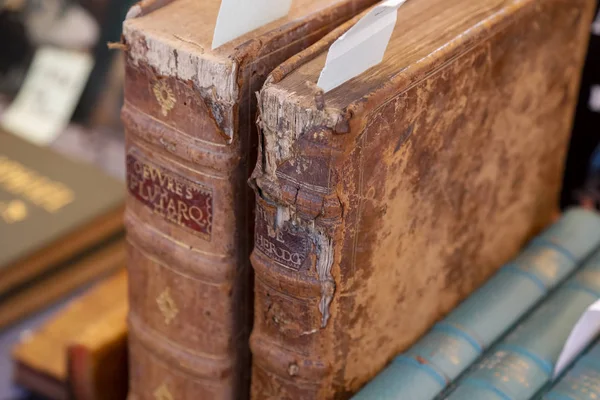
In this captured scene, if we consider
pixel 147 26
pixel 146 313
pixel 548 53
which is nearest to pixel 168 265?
pixel 146 313

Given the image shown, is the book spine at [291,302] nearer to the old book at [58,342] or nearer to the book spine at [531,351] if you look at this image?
the book spine at [531,351]

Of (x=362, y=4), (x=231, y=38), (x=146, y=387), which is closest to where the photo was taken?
(x=231, y=38)

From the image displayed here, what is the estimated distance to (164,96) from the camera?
73 centimetres

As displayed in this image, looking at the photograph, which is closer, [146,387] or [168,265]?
[168,265]

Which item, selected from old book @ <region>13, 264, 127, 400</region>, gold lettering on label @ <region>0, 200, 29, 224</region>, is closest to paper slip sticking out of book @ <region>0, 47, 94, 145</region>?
gold lettering on label @ <region>0, 200, 29, 224</region>

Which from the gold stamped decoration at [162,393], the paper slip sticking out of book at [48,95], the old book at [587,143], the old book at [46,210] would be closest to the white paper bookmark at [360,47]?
the gold stamped decoration at [162,393]

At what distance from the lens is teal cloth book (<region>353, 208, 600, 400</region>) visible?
0.83 metres

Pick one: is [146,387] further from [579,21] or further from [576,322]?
[579,21]

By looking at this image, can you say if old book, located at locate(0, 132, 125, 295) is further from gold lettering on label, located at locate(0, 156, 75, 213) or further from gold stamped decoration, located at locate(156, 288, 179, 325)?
gold stamped decoration, located at locate(156, 288, 179, 325)

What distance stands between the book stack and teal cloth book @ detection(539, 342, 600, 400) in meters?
0.02

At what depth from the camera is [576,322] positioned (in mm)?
894

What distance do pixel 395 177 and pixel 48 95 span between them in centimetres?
101

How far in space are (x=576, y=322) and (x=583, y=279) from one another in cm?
8

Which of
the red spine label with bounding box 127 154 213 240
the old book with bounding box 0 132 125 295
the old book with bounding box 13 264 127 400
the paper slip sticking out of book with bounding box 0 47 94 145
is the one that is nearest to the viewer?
the red spine label with bounding box 127 154 213 240
